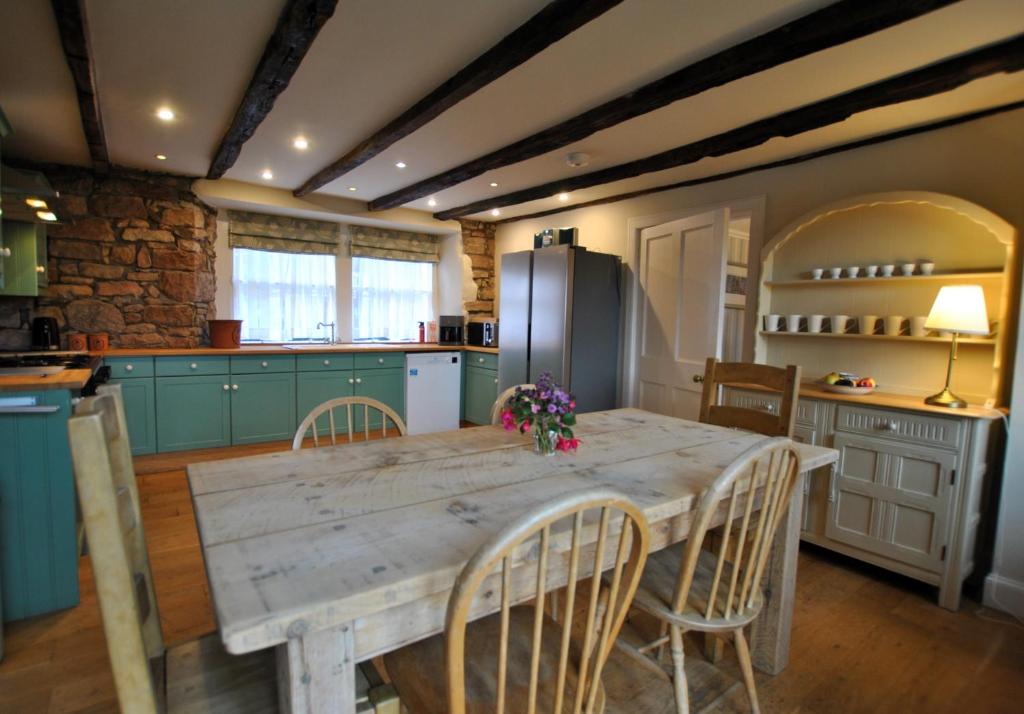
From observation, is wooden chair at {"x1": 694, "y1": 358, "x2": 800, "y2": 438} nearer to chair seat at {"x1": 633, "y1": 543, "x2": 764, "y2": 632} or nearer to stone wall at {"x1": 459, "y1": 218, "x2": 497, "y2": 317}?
chair seat at {"x1": 633, "y1": 543, "x2": 764, "y2": 632}

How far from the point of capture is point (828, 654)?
1.85 meters

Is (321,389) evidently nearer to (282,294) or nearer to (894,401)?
(282,294)

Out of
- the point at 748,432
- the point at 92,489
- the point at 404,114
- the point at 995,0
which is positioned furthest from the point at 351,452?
the point at 995,0

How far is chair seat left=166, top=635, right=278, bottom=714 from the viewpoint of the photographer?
0.94m

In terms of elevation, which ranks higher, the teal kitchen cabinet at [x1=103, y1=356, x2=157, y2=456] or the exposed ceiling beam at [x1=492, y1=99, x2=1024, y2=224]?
the exposed ceiling beam at [x1=492, y1=99, x2=1024, y2=224]

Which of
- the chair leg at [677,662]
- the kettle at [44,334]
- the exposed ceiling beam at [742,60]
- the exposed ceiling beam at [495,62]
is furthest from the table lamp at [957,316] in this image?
the kettle at [44,334]

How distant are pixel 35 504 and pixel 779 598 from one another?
9.02ft

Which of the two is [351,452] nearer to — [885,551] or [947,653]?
[947,653]

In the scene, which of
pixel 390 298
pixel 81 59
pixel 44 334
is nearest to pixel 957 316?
pixel 81 59

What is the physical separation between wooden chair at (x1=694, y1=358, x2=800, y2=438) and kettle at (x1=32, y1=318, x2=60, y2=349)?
4.37 m

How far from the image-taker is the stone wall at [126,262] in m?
3.69

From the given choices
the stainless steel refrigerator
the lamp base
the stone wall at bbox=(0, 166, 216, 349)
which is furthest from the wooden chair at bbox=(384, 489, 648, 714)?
the stone wall at bbox=(0, 166, 216, 349)

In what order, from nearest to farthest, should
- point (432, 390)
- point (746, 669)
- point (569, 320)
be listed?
point (746, 669)
point (569, 320)
point (432, 390)

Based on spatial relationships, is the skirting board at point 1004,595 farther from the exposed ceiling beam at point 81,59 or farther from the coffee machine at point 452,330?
the coffee machine at point 452,330
